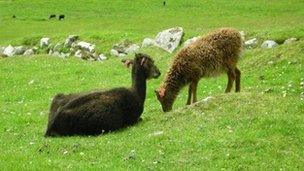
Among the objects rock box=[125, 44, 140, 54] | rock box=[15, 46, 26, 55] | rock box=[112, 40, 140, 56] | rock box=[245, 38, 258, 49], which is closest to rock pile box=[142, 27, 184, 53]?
rock box=[125, 44, 140, 54]

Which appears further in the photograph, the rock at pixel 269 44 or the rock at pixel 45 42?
the rock at pixel 45 42

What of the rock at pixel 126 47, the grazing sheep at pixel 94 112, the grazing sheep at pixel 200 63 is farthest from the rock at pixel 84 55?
the grazing sheep at pixel 94 112

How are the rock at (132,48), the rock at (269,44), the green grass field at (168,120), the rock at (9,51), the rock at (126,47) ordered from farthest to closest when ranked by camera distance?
the rock at (9,51) < the rock at (126,47) < the rock at (132,48) < the rock at (269,44) < the green grass field at (168,120)

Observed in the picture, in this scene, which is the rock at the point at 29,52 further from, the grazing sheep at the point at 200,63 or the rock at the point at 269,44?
the grazing sheep at the point at 200,63

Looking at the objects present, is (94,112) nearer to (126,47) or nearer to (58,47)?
(126,47)

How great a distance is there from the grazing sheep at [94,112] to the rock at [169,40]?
58.3ft

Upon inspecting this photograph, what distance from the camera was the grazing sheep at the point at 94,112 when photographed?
19.8 meters

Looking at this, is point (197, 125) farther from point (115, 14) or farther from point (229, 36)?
point (115, 14)

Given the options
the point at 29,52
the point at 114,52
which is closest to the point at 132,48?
the point at 114,52

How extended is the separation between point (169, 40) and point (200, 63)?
55.7 feet

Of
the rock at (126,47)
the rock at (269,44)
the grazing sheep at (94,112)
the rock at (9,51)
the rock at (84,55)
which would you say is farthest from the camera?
the rock at (9,51)

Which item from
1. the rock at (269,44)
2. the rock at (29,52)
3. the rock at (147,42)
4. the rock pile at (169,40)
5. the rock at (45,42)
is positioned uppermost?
the rock at (269,44)

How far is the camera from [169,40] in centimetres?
3909

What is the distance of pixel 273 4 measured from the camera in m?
67.8
